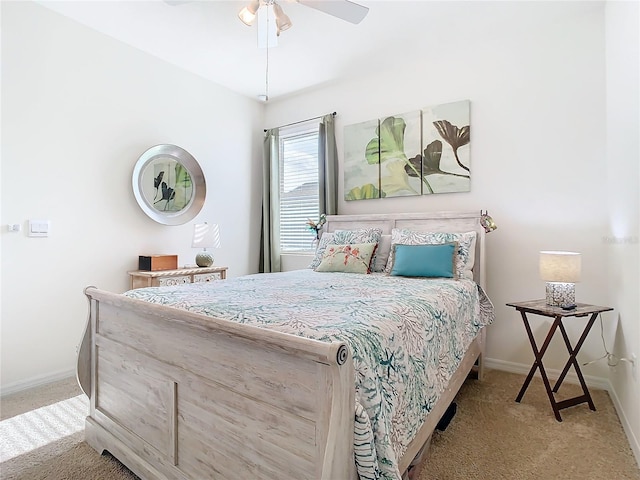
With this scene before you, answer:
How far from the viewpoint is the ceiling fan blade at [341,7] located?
2.05 metres

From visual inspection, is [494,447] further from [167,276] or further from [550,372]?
[167,276]

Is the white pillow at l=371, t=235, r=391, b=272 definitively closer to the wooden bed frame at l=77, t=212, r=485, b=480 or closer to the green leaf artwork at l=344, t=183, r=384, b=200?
the green leaf artwork at l=344, t=183, r=384, b=200

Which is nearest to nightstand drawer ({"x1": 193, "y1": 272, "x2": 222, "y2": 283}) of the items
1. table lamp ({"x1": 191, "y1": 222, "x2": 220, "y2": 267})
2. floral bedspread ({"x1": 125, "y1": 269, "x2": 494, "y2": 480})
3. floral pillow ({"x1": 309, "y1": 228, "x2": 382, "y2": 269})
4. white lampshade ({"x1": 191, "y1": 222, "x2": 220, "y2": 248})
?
table lamp ({"x1": 191, "y1": 222, "x2": 220, "y2": 267})

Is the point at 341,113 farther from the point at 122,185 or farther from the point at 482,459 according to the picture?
the point at 482,459

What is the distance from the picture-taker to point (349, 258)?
113 inches

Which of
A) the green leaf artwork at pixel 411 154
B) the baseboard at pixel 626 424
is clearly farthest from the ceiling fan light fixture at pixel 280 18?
the baseboard at pixel 626 424

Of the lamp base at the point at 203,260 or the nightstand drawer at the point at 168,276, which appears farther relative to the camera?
the lamp base at the point at 203,260

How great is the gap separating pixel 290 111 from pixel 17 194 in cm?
279

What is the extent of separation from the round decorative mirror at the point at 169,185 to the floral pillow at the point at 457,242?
6.91 feet

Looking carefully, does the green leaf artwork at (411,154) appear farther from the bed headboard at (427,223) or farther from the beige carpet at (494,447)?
the beige carpet at (494,447)

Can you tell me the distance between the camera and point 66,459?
1.71 metres

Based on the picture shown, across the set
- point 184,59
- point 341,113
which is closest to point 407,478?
point 341,113

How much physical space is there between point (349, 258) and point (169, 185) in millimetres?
1937

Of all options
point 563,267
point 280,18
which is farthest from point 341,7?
point 563,267
